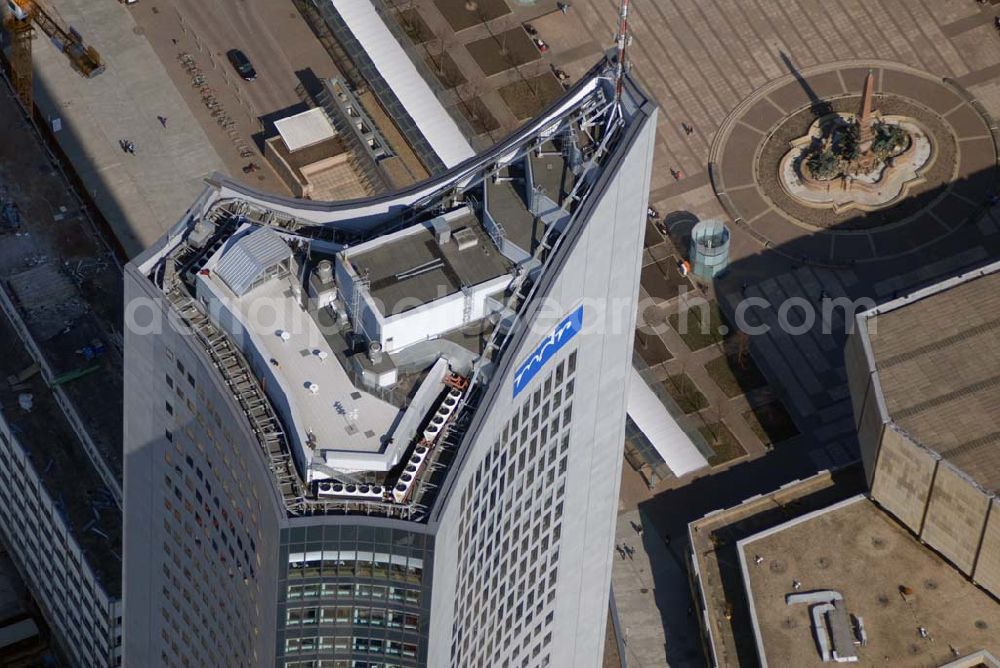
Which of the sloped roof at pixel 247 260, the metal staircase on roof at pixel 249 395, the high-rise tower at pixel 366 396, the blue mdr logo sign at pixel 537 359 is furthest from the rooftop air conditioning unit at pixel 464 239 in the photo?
the metal staircase on roof at pixel 249 395

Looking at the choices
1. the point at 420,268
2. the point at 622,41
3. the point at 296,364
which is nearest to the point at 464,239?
the point at 420,268

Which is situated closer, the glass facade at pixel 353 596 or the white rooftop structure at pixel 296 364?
the glass facade at pixel 353 596

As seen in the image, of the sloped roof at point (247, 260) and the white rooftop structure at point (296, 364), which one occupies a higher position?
the sloped roof at point (247, 260)

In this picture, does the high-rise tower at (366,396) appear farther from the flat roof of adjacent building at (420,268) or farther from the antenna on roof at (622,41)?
the antenna on roof at (622,41)

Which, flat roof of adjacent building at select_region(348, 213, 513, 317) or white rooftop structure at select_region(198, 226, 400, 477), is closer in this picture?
white rooftop structure at select_region(198, 226, 400, 477)

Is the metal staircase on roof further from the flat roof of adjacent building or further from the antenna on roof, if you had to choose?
the antenna on roof

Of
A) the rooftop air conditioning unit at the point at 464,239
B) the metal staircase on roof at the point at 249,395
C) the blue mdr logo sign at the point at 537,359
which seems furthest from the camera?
the rooftop air conditioning unit at the point at 464,239

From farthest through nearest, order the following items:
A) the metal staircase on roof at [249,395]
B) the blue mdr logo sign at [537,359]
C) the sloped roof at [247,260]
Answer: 1. the sloped roof at [247,260]
2. the blue mdr logo sign at [537,359]
3. the metal staircase on roof at [249,395]

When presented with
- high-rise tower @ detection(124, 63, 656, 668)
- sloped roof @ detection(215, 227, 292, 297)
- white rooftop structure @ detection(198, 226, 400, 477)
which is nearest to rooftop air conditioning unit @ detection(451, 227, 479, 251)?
high-rise tower @ detection(124, 63, 656, 668)
